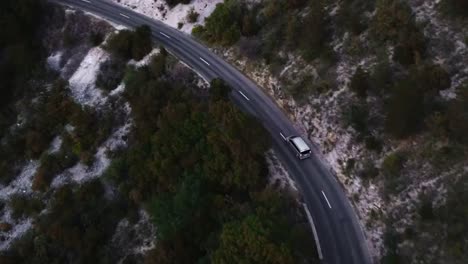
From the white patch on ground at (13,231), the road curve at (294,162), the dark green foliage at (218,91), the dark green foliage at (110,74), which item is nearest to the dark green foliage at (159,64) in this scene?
the road curve at (294,162)

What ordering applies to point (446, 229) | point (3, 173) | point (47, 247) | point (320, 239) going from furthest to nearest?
point (3, 173), point (47, 247), point (320, 239), point (446, 229)

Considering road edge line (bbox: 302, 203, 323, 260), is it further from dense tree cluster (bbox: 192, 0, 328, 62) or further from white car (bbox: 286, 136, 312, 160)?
dense tree cluster (bbox: 192, 0, 328, 62)

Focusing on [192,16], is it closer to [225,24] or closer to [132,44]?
[225,24]

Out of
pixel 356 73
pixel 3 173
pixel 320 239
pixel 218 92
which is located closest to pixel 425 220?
pixel 320 239

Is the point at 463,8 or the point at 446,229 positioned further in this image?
the point at 463,8

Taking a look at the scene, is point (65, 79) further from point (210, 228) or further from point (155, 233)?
point (210, 228)

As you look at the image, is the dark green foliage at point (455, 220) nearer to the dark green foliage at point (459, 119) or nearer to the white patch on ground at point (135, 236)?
the dark green foliage at point (459, 119)

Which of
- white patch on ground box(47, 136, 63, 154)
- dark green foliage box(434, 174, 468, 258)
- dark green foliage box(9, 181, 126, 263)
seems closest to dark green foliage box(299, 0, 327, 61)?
dark green foliage box(434, 174, 468, 258)
